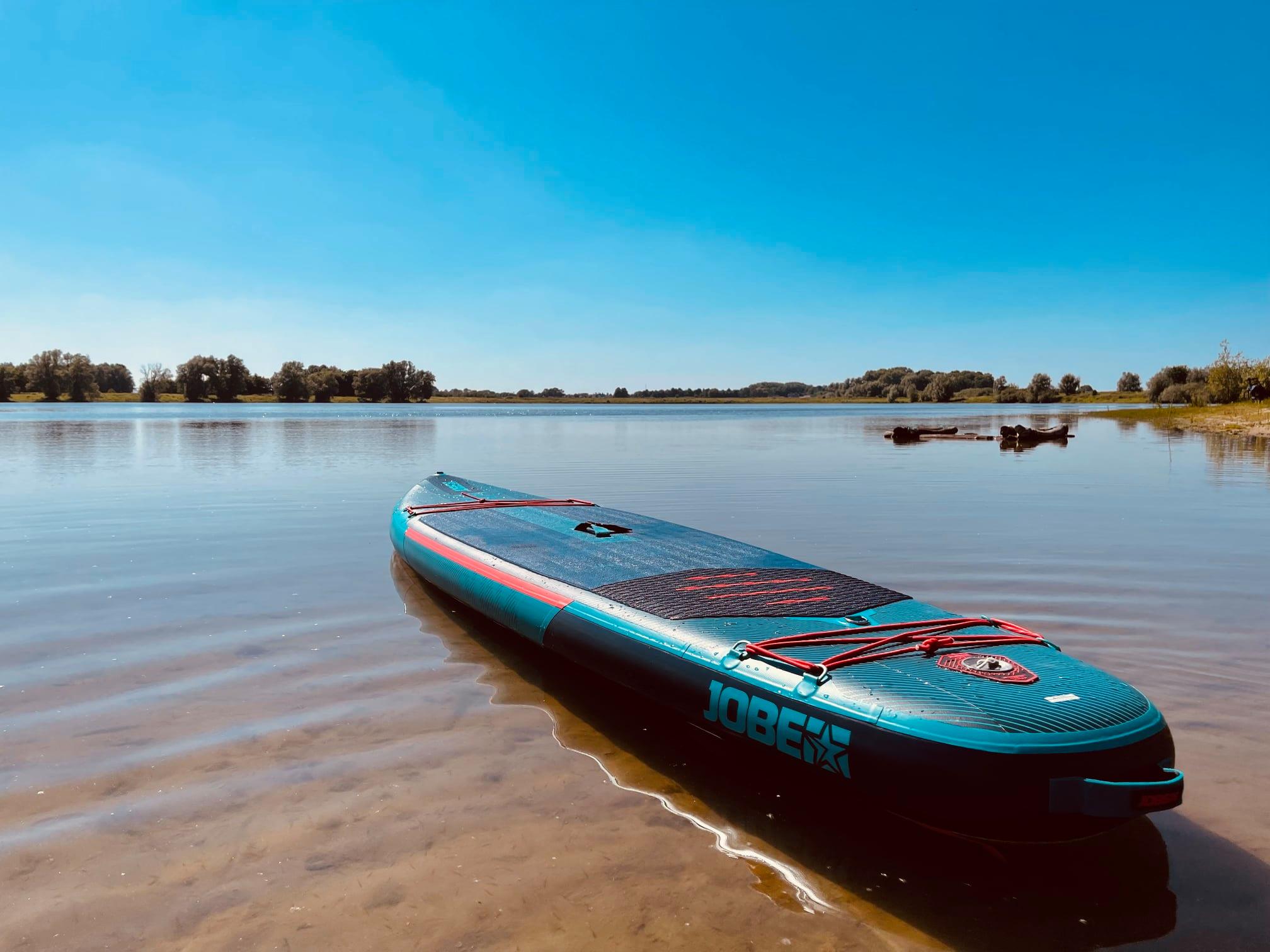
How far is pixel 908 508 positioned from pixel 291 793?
10.1 m

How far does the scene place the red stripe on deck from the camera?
17.0 ft

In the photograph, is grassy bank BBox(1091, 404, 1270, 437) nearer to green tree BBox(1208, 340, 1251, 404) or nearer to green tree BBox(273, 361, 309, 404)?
green tree BBox(1208, 340, 1251, 404)

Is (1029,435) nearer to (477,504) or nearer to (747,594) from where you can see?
(477,504)

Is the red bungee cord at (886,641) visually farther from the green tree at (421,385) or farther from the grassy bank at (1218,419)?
the green tree at (421,385)

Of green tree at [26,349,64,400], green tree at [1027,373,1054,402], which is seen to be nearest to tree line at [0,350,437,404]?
green tree at [26,349,64,400]

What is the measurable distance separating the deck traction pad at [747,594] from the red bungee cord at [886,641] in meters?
0.38

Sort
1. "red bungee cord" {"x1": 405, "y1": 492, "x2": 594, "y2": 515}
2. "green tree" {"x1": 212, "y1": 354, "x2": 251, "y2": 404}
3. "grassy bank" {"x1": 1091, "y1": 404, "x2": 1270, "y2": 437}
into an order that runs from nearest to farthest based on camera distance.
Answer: "red bungee cord" {"x1": 405, "y1": 492, "x2": 594, "y2": 515} < "grassy bank" {"x1": 1091, "y1": 404, "x2": 1270, "y2": 437} < "green tree" {"x1": 212, "y1": 354, "x2": 251, "y2": 404}

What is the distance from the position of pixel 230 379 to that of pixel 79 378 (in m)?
15.5

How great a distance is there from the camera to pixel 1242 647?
18.7ft

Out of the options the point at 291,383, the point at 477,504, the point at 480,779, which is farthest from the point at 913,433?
the point at 291,383

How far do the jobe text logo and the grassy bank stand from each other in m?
33.2

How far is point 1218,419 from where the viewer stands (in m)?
36.7

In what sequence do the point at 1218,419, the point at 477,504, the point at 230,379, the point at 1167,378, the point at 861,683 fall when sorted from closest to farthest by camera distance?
1. the point at 861,683
2. the point at 477,504
3. the point at 1218,419
4. the point at 1167,378
5. the point at 230,379

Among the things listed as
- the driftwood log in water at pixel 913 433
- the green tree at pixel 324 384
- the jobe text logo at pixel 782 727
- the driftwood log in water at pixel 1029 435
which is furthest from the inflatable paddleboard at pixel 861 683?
the green tree at pixel 324 384
